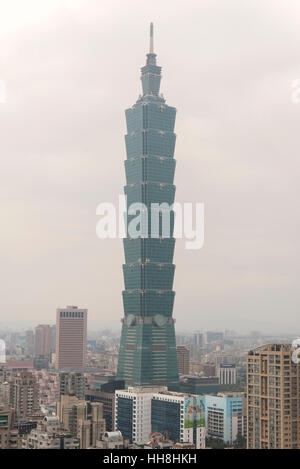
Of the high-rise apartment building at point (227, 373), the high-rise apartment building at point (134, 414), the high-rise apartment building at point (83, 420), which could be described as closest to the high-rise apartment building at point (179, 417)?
the high-rise apartment building at point (134, 414)

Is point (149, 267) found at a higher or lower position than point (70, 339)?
higher

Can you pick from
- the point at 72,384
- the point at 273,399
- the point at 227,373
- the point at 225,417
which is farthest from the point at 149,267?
the point at 273,399

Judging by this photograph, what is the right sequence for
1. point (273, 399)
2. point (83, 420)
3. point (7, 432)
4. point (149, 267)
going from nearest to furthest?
point (273, 399)
point (7, 432)
point (83, 420)
point (149, 267)

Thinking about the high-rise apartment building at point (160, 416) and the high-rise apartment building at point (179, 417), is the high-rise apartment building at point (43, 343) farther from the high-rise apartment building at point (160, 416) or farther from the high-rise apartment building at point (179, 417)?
the high-rise apartment building at point (179, 417)

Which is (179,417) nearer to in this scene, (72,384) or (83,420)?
(83,420)

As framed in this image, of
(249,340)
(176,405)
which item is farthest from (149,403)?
(249,340)
